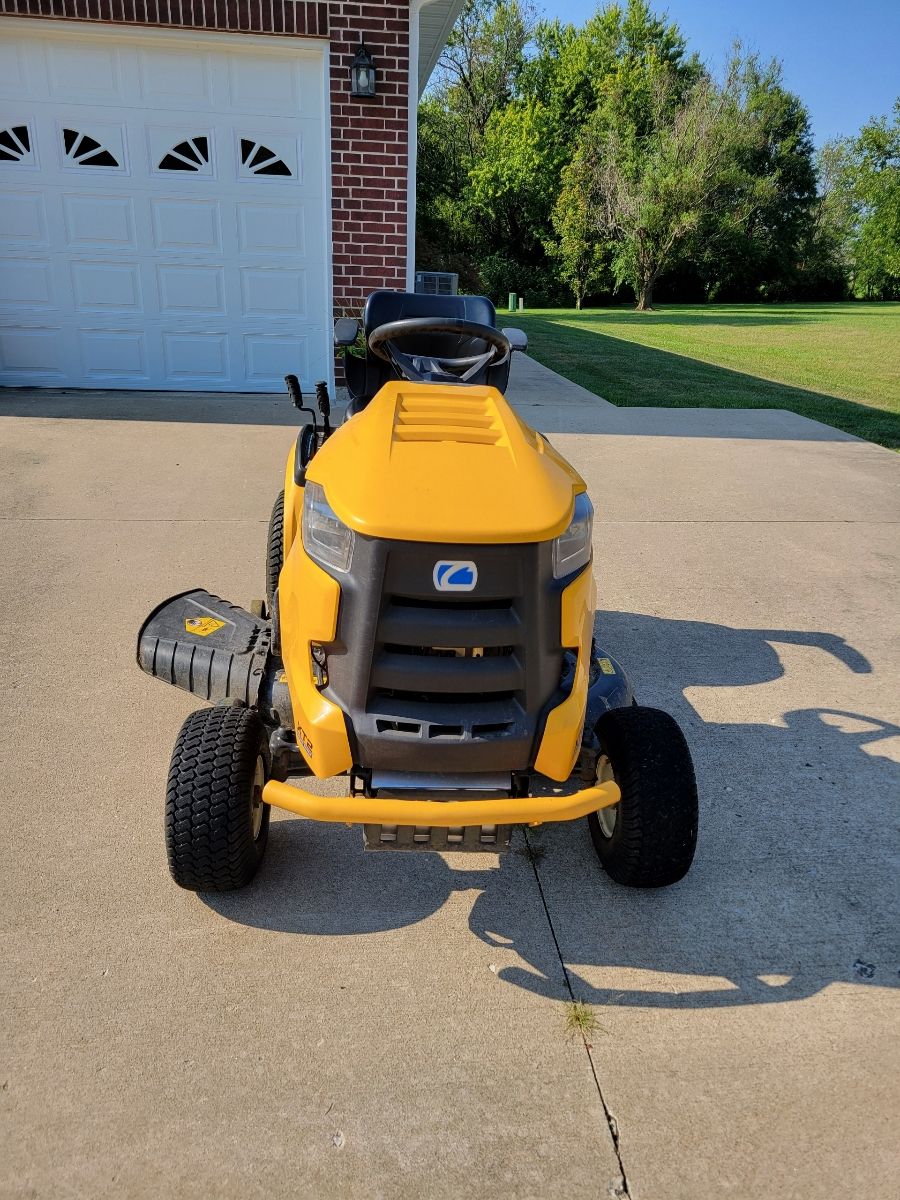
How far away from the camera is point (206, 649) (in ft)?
10.4

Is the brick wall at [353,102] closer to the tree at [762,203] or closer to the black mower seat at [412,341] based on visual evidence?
the black mower seat at [412,341]

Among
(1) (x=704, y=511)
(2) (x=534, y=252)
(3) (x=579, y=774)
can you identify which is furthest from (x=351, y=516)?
(2) (x=534, y=252)

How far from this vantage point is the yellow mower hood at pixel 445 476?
1.90 m

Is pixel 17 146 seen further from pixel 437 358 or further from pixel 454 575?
pixel 454 575

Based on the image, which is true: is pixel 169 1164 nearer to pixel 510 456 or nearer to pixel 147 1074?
pixel 147 1074

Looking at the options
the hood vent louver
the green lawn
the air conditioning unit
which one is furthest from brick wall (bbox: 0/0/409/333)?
the hood vent louver

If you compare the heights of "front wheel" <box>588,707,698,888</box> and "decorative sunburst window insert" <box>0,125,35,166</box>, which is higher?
"decorative sunburst window insert" <box>0,125,35,166</box>

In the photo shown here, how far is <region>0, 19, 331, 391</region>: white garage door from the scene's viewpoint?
759 centimetres

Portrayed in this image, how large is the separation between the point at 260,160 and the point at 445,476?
7.11 metres

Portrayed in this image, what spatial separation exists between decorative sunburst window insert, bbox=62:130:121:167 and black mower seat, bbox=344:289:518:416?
17.6 ft

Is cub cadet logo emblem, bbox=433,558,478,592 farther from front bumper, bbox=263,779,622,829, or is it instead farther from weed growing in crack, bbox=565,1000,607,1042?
weed growing in crack, bbox=565,1000,607,1042

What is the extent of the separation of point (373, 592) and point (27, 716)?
1.88 meters

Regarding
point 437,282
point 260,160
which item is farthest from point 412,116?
point 437,282

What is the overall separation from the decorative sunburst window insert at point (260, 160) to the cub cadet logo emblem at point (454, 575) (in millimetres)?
7269
